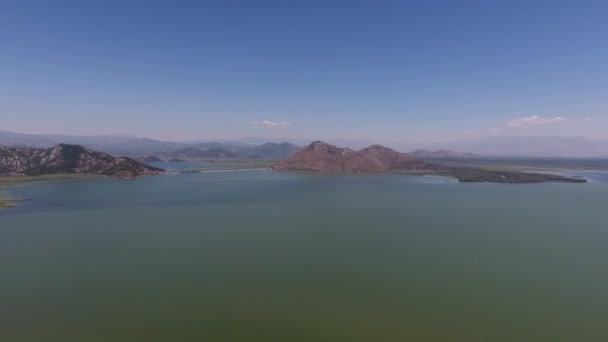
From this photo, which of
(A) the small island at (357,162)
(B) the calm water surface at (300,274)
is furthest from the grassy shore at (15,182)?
(A) the small island at (357,162)

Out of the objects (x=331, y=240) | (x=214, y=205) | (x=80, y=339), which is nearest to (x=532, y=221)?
(x=331, y=240)

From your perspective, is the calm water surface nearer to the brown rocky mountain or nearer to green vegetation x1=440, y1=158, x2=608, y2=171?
the brown rocky mountain

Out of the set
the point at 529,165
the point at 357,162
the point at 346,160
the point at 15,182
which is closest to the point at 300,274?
the point at 15,182

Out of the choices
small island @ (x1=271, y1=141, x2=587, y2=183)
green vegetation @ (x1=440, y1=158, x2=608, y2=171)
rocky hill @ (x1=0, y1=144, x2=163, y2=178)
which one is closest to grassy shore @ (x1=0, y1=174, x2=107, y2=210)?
rocky hill @ (x1=0, y1=144, x2=163, y2=178)

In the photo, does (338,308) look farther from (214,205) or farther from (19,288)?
(214,205)

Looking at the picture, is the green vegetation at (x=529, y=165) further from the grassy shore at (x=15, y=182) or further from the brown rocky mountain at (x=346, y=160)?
the grassy shore at (x=15, y=182)

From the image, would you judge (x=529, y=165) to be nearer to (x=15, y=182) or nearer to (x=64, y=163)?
(x=64, y=163)
